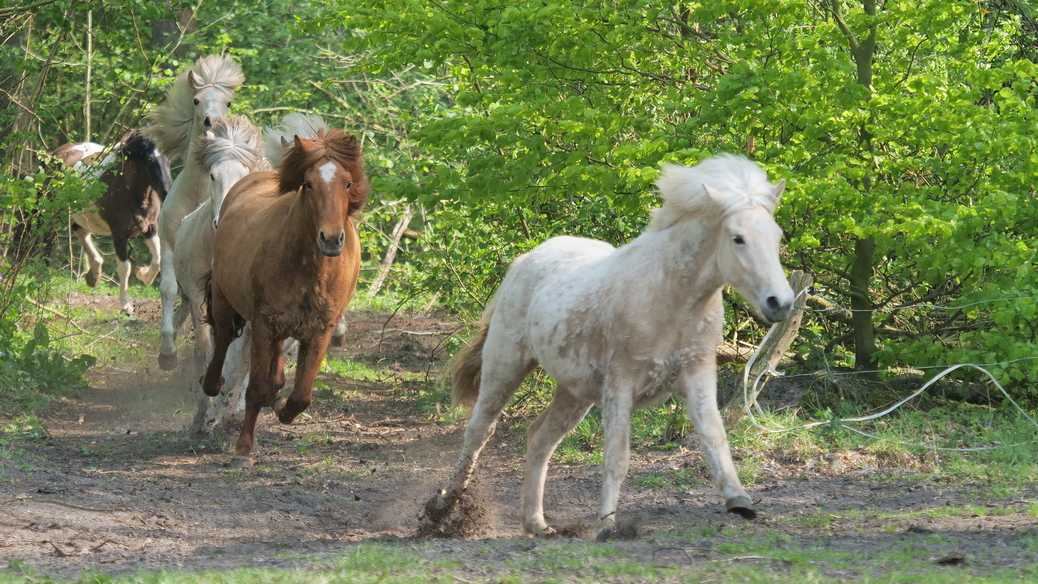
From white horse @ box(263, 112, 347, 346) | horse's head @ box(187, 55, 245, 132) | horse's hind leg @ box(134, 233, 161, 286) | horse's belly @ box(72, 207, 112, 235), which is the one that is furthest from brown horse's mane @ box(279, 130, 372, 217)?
horse's belly @ box(72, 207, 112, 235)

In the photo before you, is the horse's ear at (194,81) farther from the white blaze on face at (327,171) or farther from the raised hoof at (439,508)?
the raised hoof at (439,508)

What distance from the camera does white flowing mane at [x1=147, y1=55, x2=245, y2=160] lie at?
10.1 m

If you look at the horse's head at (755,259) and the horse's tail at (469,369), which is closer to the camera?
the horse's head at (755,259)

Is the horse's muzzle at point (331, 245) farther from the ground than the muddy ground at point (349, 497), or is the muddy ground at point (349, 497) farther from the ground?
the horse's muzzle at point (331, 245)

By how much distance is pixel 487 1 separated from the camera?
7.97 metres

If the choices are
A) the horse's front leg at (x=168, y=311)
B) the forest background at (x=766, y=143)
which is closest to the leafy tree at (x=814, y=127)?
the forest background at (x=766, y=143)

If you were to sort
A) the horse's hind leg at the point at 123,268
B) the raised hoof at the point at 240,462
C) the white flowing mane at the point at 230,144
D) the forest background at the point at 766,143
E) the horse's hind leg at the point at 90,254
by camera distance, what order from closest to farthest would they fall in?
the forest background at the point at 766,143
the raised hoof at the point at 240,462
the white flowing mane at the point at 230,144
the horse's hind leg at the point at 123,268
the horse's hind leg at the point at 90,254

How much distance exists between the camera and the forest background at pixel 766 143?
7.09m

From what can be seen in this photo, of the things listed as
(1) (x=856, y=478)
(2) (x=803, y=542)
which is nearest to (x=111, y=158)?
(1) (x=856, y=478)

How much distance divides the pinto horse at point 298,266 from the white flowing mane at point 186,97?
280 cm

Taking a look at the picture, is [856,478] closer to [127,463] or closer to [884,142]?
[884,142]

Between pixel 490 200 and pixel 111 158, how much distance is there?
7.32 m

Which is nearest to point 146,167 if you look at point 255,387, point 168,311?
point 168,311

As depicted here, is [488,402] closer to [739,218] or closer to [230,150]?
[739,218]
